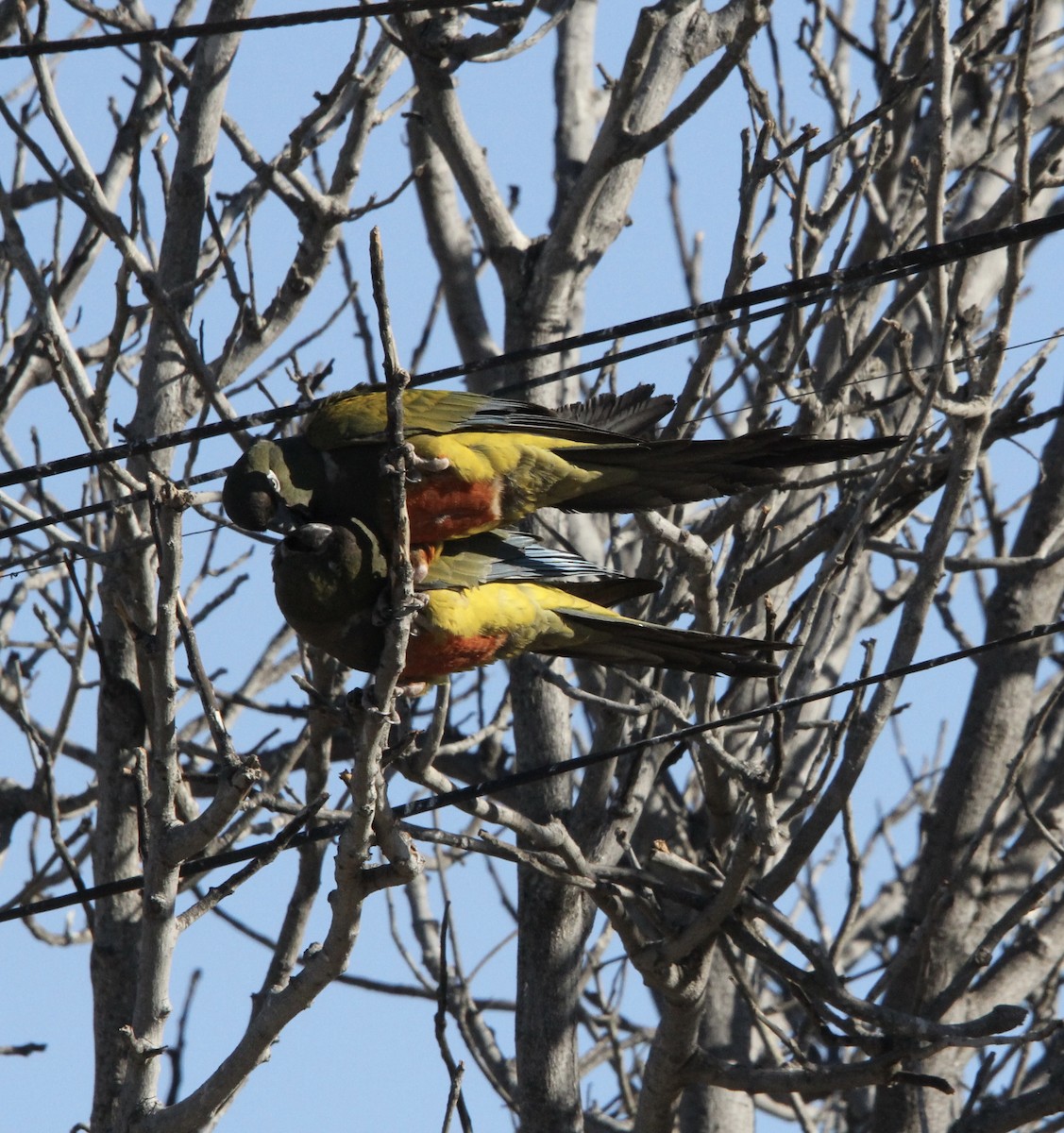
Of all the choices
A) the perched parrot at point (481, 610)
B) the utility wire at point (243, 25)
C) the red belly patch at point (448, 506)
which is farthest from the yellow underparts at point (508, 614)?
the utility wire at point (243, 25)

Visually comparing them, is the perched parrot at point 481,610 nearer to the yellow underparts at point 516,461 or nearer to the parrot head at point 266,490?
the parrot head at point 266,490

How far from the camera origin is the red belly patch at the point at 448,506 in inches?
160

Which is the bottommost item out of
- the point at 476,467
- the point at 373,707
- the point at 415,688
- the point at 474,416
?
the point at 373,707

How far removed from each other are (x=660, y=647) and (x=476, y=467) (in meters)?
0.78

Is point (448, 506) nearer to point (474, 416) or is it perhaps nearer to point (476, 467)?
point (476, 467)

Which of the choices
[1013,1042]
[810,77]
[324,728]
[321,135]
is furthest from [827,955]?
[810,77]

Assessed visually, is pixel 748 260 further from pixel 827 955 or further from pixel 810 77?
pixel 810 77

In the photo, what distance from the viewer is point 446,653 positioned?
424 cm

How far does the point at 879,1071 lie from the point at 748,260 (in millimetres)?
2459

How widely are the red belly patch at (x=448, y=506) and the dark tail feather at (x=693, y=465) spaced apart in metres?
0.27

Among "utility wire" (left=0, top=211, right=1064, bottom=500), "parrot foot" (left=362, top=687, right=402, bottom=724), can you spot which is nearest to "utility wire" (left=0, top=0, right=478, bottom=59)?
"utility wire" (left=0, top=211, right=1064, bottom=500)

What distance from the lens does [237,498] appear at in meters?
4.12

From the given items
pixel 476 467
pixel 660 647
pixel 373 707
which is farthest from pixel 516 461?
pixel 373 707

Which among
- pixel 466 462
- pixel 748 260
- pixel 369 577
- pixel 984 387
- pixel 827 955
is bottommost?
pixel 827 955
